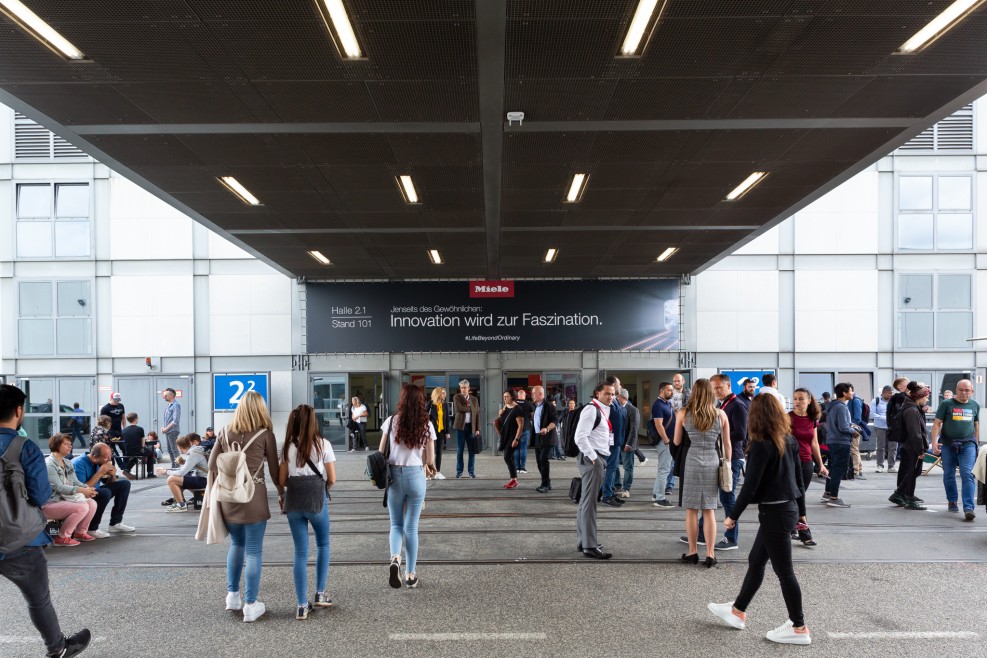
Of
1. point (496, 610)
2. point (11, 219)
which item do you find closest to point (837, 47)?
point (496, 610)

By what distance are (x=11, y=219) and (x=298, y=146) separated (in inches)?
613

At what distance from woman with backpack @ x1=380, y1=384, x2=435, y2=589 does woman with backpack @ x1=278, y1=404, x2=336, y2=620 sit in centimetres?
65

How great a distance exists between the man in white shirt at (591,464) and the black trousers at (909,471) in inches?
210

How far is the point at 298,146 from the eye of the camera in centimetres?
894

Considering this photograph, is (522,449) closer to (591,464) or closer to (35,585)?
(591,464)

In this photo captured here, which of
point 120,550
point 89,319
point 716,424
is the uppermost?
point 89,319

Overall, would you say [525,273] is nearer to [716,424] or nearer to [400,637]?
[716,424]

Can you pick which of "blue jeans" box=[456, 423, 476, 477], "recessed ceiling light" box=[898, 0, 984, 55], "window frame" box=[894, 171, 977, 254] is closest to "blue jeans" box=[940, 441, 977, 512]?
"recessed ceiling light" box=[898, 0, 984, 55]

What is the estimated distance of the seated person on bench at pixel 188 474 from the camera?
962 cm

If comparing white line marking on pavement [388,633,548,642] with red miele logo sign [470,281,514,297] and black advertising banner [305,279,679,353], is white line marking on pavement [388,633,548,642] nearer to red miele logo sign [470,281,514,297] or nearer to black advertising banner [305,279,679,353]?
black advertising banner [305,279,679,353]

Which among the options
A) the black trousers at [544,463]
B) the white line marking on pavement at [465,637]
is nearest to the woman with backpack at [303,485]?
the white line marking on pavement at [465,637]

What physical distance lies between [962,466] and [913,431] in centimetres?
70

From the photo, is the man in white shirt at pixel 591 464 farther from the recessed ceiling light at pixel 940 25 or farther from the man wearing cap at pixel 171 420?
the man wearing cap at pixel 171 420

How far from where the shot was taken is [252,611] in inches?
201
